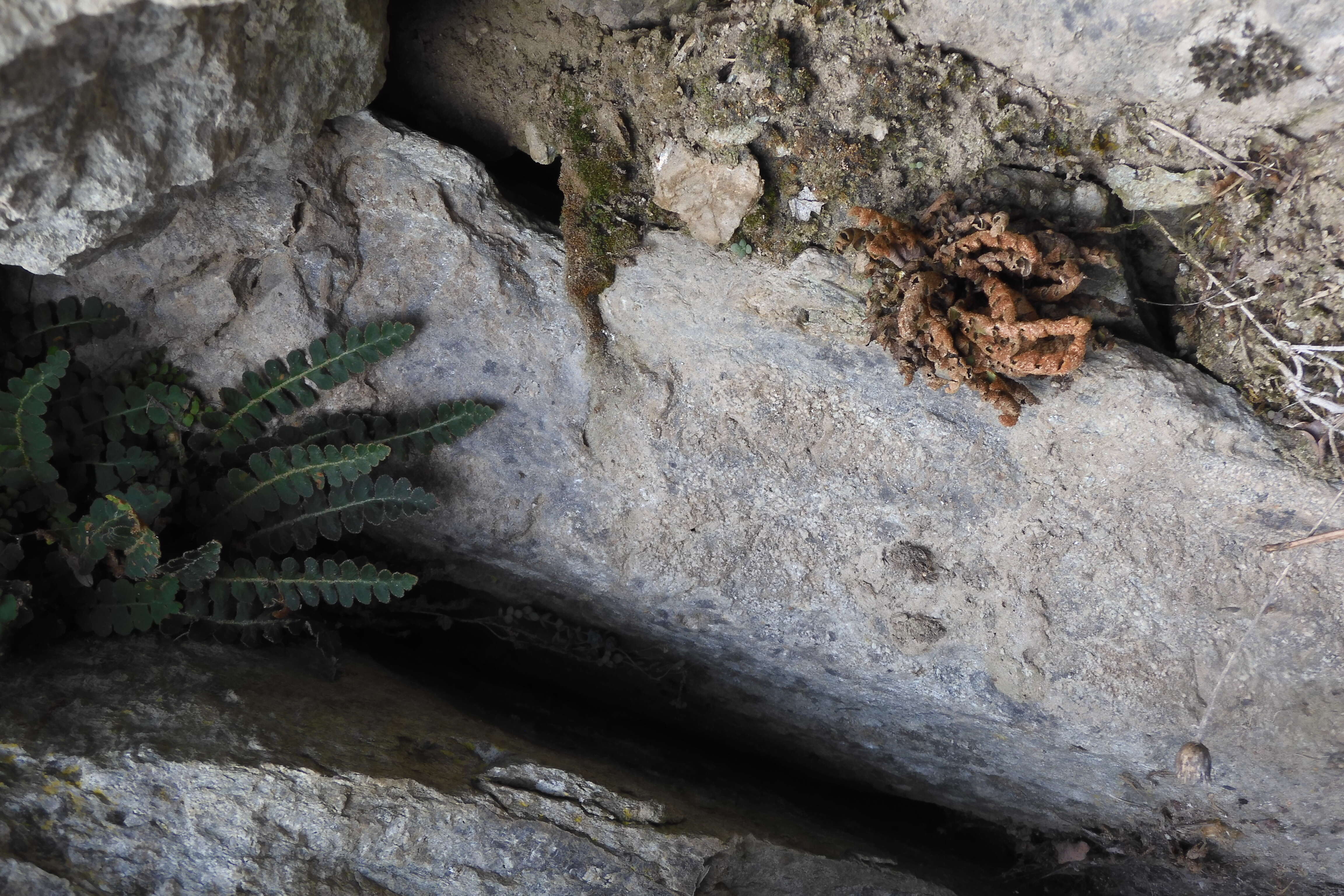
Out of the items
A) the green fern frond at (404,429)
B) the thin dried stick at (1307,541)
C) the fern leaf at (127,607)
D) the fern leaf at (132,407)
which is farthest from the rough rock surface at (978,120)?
the fern leaf at (127,607)

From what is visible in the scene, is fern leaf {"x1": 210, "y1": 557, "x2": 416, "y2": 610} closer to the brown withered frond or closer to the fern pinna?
the fern pinna

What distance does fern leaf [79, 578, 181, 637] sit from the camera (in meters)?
3.41

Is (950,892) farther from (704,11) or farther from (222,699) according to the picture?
(704,11)

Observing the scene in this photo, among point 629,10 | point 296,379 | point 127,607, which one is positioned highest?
point 629,10

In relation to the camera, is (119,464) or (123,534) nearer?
(123,534)

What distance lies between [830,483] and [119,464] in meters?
2.86

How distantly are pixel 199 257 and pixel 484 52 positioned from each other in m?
1.37

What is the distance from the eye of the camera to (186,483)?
3.72 metres

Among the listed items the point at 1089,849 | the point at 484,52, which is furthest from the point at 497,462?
the point at 1089,849

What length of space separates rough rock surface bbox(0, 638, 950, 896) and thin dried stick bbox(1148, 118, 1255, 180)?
3.03m

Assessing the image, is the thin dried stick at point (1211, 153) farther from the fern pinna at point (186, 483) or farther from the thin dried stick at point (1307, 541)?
the fern pinna at point (186, 483)

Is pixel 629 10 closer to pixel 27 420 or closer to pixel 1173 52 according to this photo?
pixel 1173 52

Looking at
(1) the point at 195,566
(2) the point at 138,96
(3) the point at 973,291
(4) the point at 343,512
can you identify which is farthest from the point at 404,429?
(3) the point at 973,291

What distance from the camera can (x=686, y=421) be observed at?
361 centimetres
